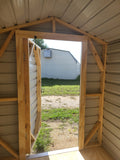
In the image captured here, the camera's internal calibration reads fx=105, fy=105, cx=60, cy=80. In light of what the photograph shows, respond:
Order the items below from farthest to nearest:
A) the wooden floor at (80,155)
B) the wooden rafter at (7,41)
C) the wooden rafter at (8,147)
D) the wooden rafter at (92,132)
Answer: the wooden rafter at (92,132), the wooden floor at (80,155), the wooden rafter at (8,147), the wooden rafter at (7,41)

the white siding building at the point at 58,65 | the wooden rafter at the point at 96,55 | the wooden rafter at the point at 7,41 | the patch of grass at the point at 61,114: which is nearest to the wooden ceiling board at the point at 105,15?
the wooden rafter at the point at 96,55

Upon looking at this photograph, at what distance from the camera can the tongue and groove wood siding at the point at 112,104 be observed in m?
1.73

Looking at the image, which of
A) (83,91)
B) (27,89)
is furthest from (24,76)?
(83,91)

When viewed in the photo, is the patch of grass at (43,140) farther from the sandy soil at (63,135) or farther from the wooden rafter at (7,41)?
the wooden rafter at (7,41)

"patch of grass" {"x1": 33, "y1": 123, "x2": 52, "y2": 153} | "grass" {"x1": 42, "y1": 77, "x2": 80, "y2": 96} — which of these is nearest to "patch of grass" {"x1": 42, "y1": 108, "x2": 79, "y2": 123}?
"patch of grass" {"x1": 33, "y1": 123, "x2": 52, "y2": 153}

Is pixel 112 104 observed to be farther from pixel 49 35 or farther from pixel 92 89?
pixel 49 35

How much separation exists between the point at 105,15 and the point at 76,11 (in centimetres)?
36

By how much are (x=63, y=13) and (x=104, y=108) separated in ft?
5.98

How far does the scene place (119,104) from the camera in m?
1.71

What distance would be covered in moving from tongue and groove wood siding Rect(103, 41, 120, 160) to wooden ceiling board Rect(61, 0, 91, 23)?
851 mm

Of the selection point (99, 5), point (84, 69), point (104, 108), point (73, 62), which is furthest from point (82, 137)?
point (73, 62)

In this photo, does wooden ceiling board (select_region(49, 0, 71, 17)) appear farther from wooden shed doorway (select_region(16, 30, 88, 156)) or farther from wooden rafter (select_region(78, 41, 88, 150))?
wooden rafter (select_region(78, 41, 88, 150))

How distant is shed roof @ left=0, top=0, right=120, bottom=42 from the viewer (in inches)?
42.5

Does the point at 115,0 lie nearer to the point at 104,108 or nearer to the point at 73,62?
the point at 104,108
